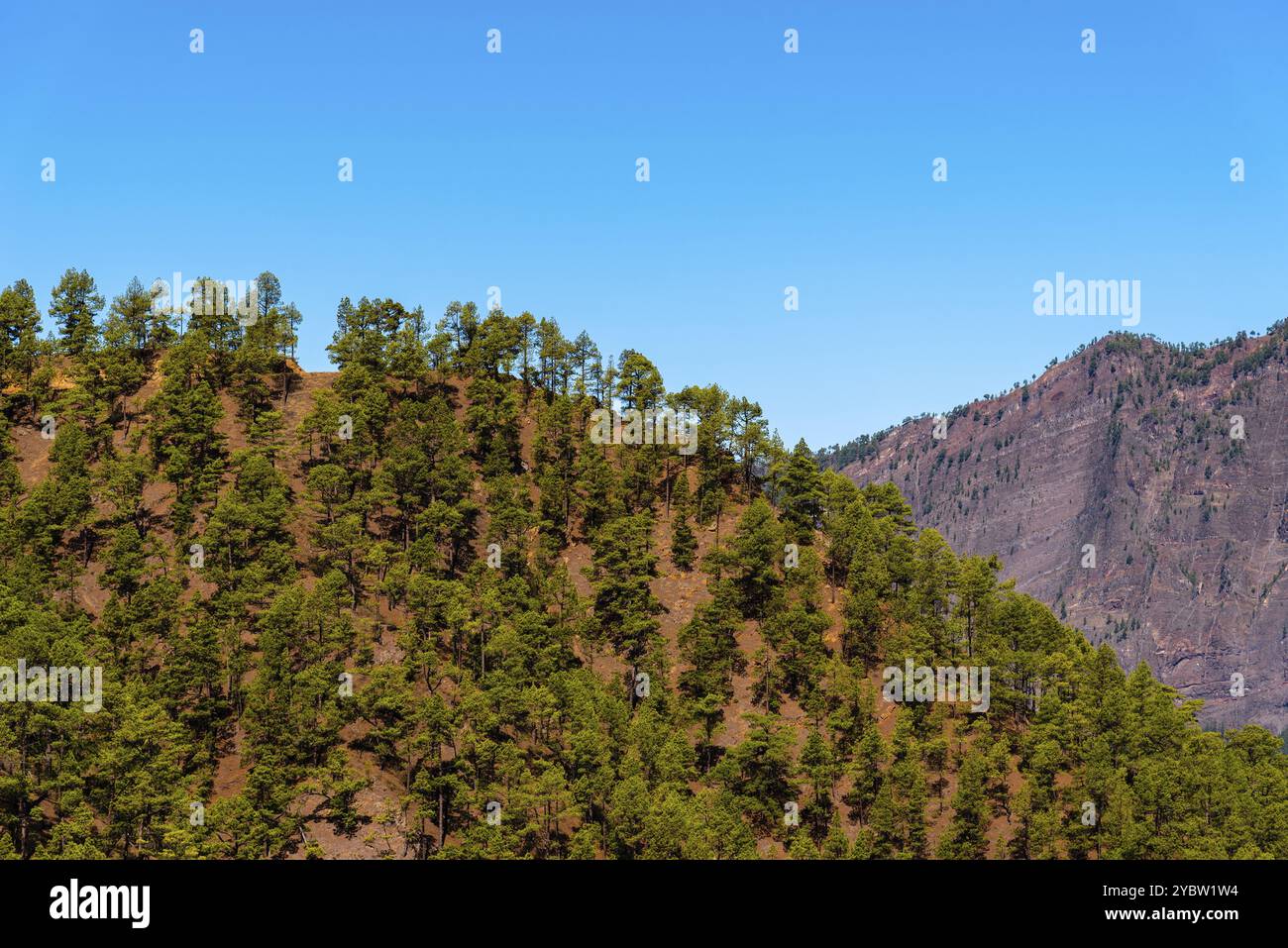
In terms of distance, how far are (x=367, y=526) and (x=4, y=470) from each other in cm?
4974

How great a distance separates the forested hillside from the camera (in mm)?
105062

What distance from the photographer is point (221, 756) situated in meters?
112

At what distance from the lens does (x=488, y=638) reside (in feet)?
429

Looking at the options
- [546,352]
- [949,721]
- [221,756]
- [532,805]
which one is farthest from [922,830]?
[546,352]

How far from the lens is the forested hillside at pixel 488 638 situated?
10506 cm

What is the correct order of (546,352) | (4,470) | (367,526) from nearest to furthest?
(4,470) → (367,526) → (546,352)

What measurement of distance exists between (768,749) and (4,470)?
111 m

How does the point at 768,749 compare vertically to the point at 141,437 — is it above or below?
below

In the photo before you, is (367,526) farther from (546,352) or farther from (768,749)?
(768,749)

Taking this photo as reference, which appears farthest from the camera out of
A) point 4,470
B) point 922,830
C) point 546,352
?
point 546,352

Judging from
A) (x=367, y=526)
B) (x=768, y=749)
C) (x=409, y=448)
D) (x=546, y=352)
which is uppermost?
(x=546, y=352)
